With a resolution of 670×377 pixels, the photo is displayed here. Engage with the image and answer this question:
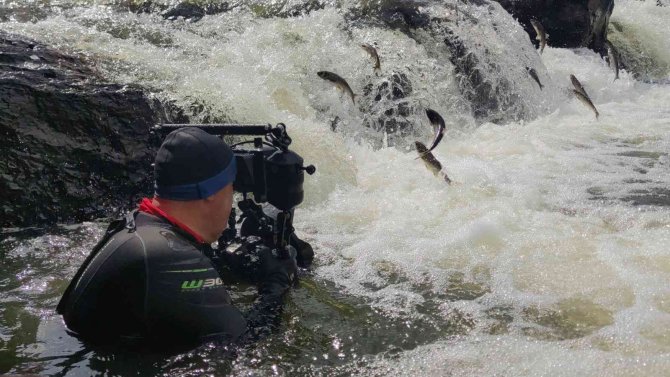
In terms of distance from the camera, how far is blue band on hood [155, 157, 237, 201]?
2.98 metres

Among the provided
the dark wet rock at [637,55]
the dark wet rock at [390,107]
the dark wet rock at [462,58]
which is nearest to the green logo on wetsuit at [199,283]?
the dark wet rock at [390,107]

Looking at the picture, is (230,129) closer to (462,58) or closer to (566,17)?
(462,58)

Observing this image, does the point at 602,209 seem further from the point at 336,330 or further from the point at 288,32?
the point at 288,32

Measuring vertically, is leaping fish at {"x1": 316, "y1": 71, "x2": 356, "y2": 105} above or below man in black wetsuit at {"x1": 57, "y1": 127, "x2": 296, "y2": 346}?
below

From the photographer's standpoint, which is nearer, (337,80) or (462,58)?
(337,80)

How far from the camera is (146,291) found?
2.83 meters

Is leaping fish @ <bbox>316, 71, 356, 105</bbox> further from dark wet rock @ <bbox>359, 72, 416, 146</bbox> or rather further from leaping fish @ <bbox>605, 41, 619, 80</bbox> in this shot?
leaping fish @ <bbox>605, 41, 619, 80</bbox>

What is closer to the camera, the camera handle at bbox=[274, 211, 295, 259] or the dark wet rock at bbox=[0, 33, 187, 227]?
the camera handle at bbox=[274, 211, 295, 259]

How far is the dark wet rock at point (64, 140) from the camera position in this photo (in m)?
5.38

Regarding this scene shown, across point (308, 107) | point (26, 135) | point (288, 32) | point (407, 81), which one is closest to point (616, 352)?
point (26, 135)

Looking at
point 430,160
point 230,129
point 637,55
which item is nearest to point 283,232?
point 230,129

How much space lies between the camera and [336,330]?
12.6 feet

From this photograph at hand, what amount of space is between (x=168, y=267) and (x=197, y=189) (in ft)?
1.20

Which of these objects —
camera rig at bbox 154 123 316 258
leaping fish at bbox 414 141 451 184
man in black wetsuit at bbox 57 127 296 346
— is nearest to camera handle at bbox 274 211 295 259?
camera rig at bbox 154 123 316 258
